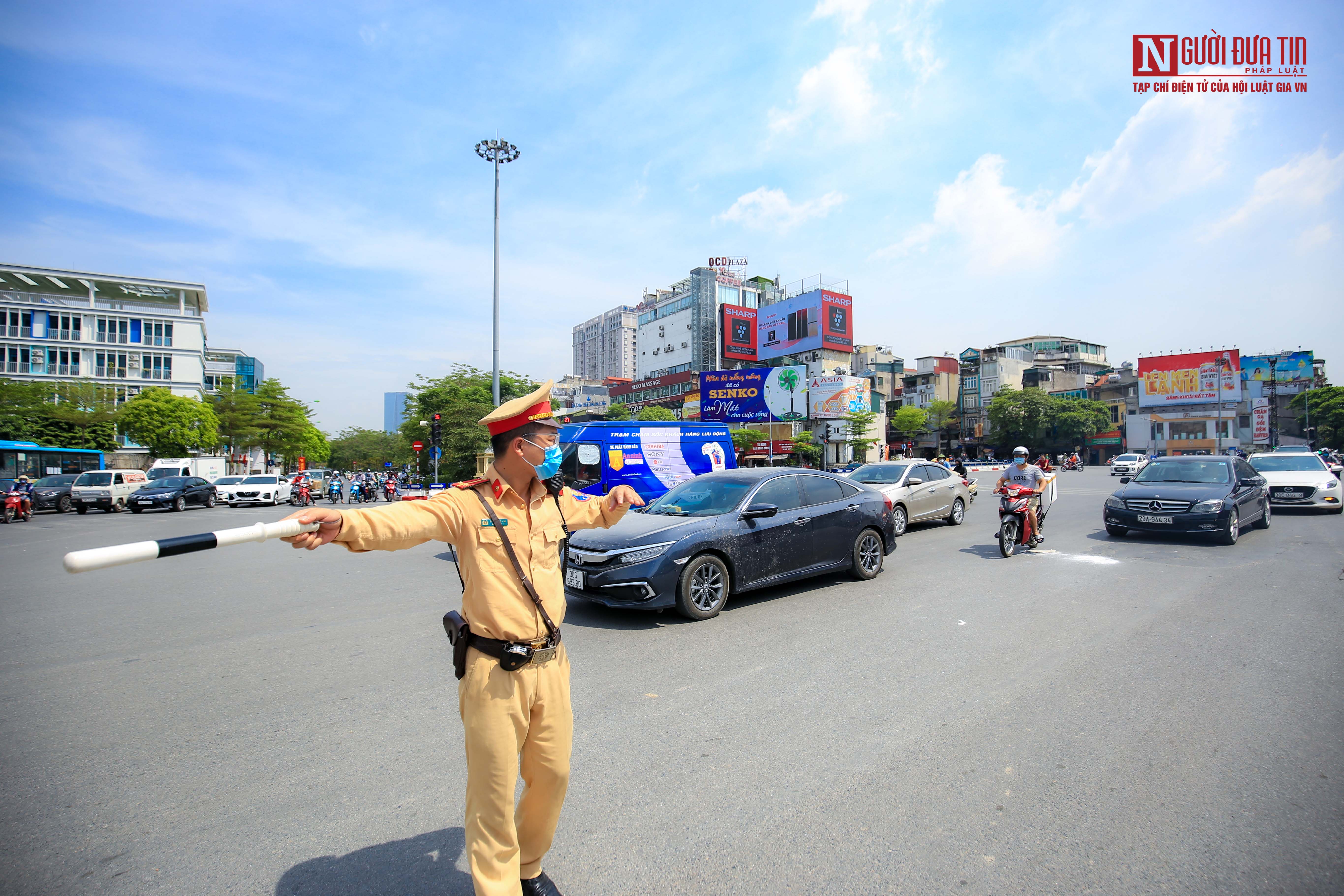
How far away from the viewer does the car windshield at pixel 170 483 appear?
22.7 meters

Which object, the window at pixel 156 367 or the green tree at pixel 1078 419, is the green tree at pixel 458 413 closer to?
the window at pixel 156 367

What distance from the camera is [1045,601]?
662 centimetres

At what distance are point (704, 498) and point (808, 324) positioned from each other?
6645 centimetres

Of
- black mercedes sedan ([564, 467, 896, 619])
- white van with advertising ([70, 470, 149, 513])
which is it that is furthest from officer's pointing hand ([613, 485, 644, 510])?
white van with advertising ([70, 470, 149, 513])

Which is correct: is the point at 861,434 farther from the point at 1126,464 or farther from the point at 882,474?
the point at 882,474

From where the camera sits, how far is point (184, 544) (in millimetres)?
1822

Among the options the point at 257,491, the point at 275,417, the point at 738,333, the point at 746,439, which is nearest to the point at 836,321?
the point at 738,333

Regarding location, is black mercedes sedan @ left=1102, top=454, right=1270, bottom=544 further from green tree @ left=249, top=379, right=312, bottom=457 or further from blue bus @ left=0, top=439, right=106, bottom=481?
green tree @ left=249, top=379, right=312, bottom=457

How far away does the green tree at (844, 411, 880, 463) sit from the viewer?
6431 centimetres

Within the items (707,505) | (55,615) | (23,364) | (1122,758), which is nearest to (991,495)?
(707,505)

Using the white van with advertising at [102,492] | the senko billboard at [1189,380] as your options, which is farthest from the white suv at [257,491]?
the senko billboard at [1189,380]

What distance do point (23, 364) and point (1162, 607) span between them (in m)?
72.6

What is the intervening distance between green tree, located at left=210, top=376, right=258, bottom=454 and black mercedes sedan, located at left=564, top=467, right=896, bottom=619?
46.1 meters

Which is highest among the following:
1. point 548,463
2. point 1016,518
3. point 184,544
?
point 548,463
